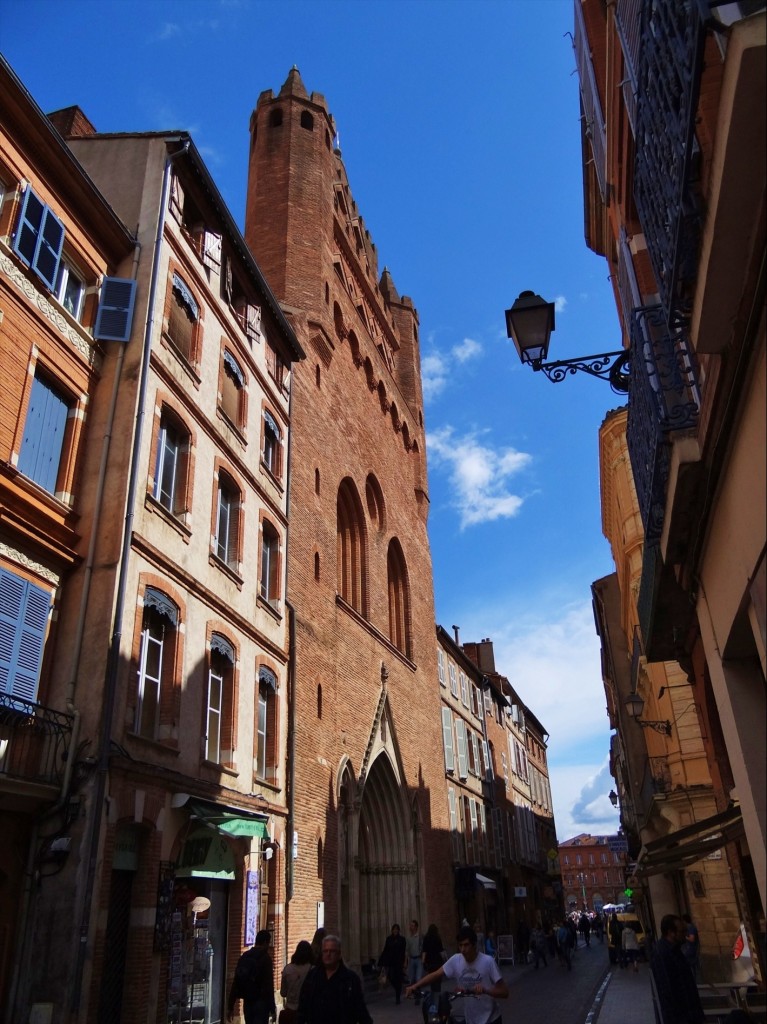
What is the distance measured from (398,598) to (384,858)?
8.89 metres

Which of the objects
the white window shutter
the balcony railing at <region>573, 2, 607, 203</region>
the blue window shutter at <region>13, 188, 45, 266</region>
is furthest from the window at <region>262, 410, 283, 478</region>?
the balcony railing at <region>573, 2, 607, 203</region>

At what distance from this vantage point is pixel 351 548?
25375 millimetres

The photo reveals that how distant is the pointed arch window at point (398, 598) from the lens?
92.1 feet

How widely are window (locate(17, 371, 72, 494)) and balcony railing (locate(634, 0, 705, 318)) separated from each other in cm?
854

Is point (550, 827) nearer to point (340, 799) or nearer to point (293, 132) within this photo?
point (340, 799)

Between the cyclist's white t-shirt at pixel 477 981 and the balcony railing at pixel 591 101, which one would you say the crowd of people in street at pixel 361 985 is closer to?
the cyclist's white t-shirt at pixel 477 981

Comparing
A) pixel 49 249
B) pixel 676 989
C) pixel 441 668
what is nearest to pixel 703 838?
pixel 676 989

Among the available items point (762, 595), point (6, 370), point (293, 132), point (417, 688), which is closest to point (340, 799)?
point (417, 688)

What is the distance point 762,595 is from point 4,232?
1069 centimetres

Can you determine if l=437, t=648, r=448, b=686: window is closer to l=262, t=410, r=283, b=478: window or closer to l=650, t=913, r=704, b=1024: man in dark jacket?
l=262, t=410, r=283, b=478: window

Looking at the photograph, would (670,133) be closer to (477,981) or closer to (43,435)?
(477,981)

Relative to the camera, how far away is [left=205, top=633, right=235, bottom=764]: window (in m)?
13.5

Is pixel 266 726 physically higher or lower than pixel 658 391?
higher

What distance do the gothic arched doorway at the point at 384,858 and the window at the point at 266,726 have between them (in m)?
6.61
